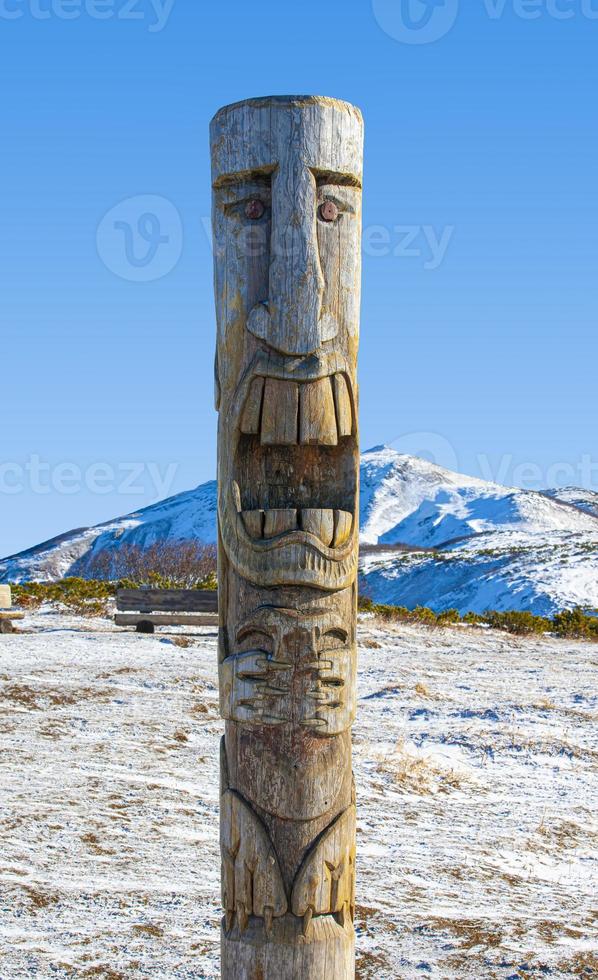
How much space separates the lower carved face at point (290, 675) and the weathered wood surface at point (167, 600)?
12.7 metres

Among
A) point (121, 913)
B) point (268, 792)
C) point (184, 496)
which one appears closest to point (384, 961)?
point (121, 913)

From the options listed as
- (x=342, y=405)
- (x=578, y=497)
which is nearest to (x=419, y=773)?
(x=342, y=405)

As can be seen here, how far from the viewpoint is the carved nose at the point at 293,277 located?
4.97 metres

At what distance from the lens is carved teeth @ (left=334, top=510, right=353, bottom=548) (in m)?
5.02

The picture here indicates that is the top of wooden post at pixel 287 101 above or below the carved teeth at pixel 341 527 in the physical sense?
above

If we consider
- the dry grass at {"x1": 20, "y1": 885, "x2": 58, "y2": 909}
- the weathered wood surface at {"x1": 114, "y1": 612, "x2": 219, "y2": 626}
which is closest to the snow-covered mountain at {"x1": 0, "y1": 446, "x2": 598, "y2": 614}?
the weathered wood surface at {"x1": 114, "y1": 612, "x2": 219, "y2": 626}

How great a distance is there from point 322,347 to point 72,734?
22.0ft

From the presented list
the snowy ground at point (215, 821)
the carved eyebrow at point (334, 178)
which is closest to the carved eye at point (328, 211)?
the carved eyebrow at point (334, 178)

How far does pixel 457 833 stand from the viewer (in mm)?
8906

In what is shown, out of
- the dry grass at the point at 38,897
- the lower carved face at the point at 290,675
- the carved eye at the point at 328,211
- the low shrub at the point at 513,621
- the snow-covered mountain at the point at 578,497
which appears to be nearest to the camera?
the lower carved face at the point at 290,675

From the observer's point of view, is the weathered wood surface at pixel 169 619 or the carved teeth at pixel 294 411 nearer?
the carved teeth at pixel 294 411

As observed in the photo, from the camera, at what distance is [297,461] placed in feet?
16.9

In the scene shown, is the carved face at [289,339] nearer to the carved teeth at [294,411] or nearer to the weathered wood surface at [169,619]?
the carved teeth at [294,411]

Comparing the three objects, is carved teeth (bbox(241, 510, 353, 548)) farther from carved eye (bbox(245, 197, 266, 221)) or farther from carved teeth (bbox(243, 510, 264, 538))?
carved eye (bbox(245, 197, 266, 221))
